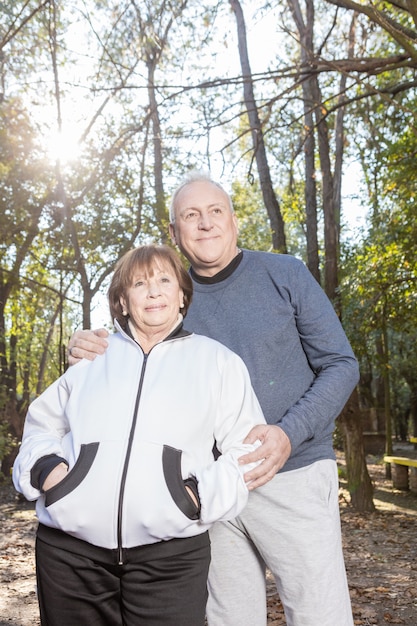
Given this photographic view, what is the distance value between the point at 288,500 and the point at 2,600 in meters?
4.65

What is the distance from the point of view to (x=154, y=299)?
2391mm

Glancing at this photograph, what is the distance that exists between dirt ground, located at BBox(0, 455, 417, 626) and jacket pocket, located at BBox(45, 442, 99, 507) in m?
3.84

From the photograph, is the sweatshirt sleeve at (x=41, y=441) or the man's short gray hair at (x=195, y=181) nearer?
the sweatshirt sleeve at (x=41, y=441)

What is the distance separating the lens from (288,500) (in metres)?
2.56

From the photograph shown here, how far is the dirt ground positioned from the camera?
5863mm

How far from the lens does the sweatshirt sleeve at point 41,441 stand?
220 cm

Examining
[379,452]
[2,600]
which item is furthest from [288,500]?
[379,452]

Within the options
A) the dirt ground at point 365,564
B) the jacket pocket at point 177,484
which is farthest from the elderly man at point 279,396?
the dirt ground at point 365,564

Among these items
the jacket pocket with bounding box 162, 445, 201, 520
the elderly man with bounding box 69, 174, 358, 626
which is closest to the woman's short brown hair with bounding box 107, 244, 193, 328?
the elderly man with bounding box 69, 174, 358, 626

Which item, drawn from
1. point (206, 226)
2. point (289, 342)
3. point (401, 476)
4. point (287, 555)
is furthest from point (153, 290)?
point (401, 476)

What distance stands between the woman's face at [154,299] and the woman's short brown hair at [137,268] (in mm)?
15

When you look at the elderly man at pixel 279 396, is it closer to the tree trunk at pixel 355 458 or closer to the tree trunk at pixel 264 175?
the tree trunk at pixel 355 458

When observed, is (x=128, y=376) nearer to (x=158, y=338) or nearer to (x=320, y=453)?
(x=158, y=338)

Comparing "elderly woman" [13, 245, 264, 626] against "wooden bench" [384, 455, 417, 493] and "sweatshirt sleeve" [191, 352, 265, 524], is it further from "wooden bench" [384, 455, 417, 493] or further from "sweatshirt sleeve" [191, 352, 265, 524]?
"wooden bench" [384, 455, 417, 493]
